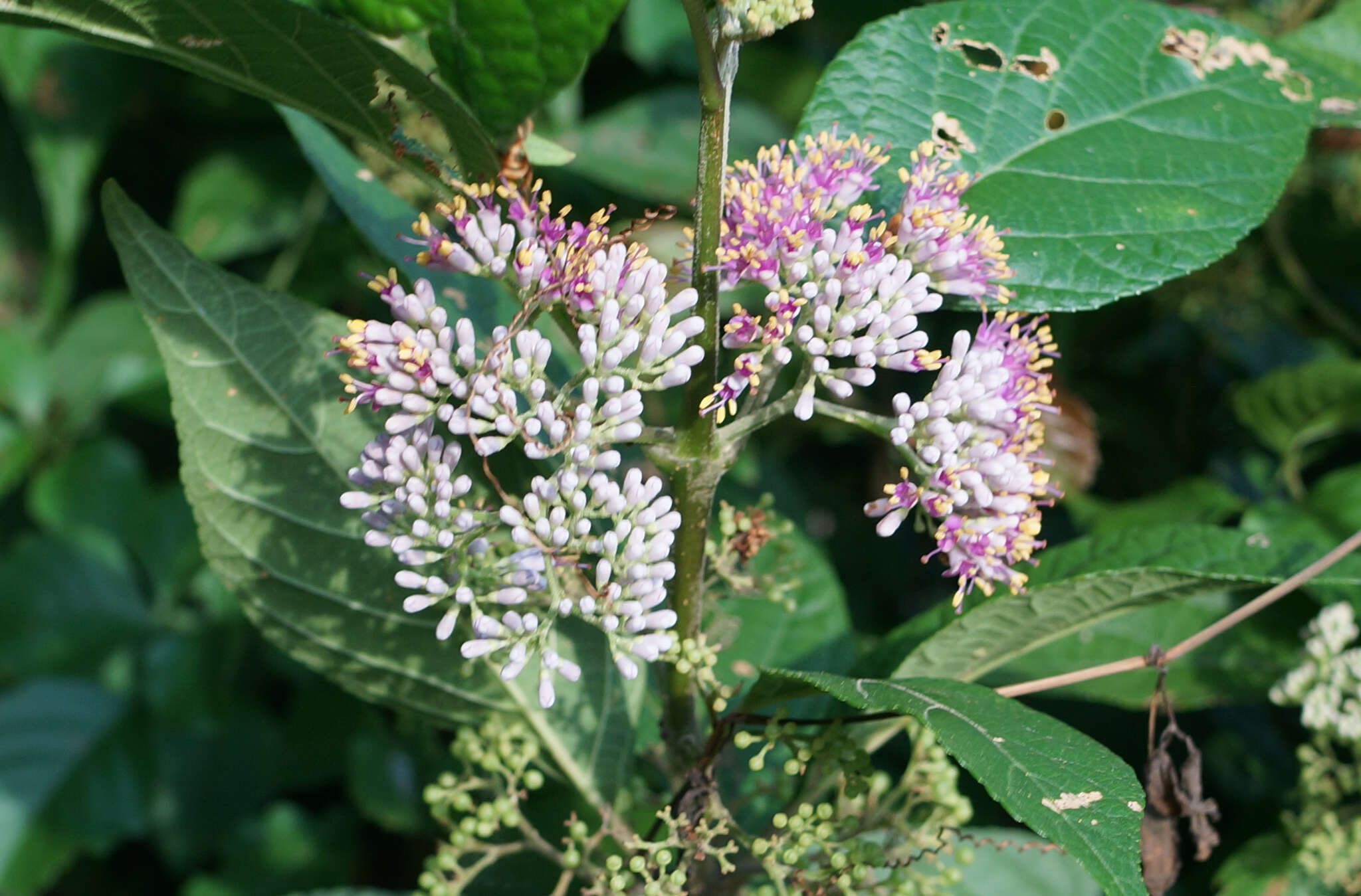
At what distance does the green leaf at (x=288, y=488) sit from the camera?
111 cm

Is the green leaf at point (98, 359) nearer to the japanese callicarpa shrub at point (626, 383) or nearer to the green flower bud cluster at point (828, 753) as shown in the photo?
the japanese callicarpa shrub at point (626, 383)

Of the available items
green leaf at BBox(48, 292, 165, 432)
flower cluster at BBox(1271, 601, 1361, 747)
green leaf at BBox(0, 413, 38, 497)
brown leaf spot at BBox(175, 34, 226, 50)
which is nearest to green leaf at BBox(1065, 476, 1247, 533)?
flower cluster at BBox(1271, 601, 1361, 747)

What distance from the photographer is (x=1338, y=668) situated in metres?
1.38

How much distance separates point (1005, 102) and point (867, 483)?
57.3 inches

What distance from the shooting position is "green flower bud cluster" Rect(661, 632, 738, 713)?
38.1 inches

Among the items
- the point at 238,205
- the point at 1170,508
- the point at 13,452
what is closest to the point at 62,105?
the point at 238,205

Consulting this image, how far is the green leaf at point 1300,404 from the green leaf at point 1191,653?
519 mm

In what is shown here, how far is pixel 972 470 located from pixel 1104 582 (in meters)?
0.18

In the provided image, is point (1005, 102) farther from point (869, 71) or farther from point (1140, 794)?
point (1140, 794)

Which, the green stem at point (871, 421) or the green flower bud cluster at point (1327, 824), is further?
the green flower bud cluster at point (1327, 824)

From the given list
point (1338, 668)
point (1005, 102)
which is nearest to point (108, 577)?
point (1005, 102)

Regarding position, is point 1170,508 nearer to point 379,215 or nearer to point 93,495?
point 379,215

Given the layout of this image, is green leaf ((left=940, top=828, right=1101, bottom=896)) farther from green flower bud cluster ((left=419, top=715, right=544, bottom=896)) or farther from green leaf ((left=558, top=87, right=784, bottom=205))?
green leaf ((left=558, top=87, right=784, bottom=205))

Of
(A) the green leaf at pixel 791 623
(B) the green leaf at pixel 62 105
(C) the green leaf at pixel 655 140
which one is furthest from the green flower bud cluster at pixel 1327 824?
(B) the green leaf at pixel 62 105
